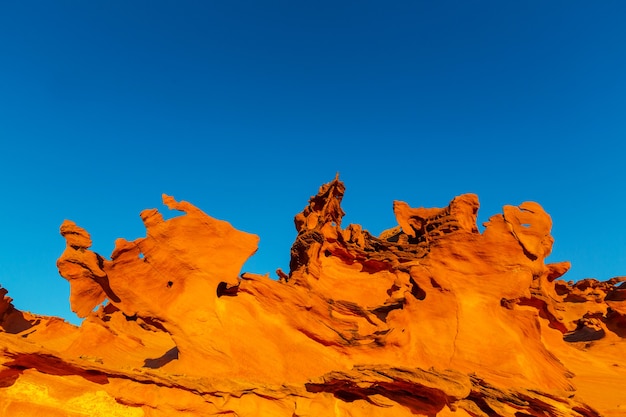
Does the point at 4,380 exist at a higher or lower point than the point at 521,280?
lower

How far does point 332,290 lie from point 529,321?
749cm

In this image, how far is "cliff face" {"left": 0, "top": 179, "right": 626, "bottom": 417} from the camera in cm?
789

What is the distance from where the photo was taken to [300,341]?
35.6ft

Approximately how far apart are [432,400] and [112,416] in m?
6.56

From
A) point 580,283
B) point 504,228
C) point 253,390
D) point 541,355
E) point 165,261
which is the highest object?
point 580,283

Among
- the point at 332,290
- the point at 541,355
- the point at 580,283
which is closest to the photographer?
the point at 541,355

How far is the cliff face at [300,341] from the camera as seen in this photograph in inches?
311

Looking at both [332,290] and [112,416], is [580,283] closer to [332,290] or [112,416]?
[332,290]

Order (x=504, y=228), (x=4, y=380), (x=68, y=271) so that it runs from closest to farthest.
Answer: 1. (x=4, y=380)
2. (x=68, y=271)
3. (x=504, y=228)

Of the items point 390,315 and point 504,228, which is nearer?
point 390,315

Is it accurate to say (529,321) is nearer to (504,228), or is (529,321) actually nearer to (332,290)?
(504,228)

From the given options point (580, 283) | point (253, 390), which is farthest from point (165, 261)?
point (580, 283)

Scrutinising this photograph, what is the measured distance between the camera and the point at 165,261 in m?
10.9

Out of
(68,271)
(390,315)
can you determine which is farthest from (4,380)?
(390,315)
